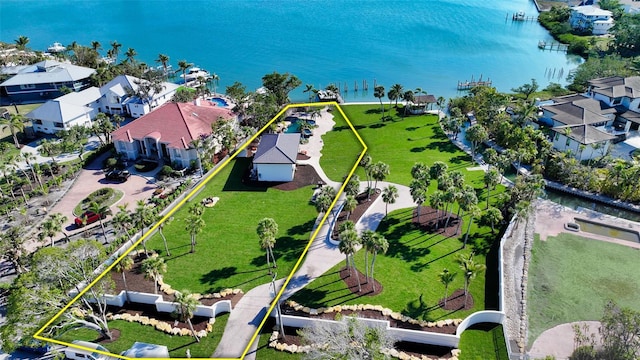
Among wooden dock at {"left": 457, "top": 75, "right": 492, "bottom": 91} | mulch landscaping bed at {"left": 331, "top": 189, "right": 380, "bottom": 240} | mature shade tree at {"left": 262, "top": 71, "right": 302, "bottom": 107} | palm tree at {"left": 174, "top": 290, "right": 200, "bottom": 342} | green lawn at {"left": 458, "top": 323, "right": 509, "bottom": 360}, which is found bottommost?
green lawn at {"left": 458, "top": 323, "right": 509, "bottom": 360}

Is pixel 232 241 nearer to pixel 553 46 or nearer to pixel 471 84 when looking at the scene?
pixel 471 84

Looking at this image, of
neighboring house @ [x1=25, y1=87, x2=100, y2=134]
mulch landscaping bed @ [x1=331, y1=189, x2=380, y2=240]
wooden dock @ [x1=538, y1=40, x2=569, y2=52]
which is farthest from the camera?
wooden dock @ [x1=538, y1=40, x2=569, y2=52]

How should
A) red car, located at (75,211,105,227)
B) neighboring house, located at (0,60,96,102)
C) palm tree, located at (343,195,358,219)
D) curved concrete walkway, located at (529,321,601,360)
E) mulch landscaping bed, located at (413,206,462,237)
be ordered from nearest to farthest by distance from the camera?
curved concrete walkway, located at (529,321,601,360) → palm tree, located at (343,195,358,219) → mulch landscaping bed, located at (413,206,462,237) → red car, located at (75,211,105,227) → neighboring house, located at (0,60,96,102)

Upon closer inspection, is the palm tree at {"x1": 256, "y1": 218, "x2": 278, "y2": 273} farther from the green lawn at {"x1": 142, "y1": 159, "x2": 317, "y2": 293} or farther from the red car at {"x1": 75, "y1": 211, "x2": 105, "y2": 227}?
the red car at {"x1": 75, "y1": 211, "x2": 105, "y2": 227}

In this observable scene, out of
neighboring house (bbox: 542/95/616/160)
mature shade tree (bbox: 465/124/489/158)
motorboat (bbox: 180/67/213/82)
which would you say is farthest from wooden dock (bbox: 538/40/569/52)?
motorboat (bbox: 180/67/213/82)

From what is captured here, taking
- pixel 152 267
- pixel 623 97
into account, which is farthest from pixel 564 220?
pixel 152 267

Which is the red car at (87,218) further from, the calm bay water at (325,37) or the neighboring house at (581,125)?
the neighboring house at (581,125)

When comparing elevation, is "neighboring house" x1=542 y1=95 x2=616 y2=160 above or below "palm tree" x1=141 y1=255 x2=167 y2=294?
above
